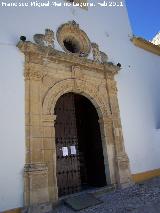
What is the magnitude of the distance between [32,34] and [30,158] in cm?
303

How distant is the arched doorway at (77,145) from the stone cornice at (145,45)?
3.35 m

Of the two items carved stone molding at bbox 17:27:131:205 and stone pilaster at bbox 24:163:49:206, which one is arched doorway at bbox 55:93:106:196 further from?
stone pilaster at bbox 24:163:49:206

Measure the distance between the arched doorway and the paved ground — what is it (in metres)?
0.68

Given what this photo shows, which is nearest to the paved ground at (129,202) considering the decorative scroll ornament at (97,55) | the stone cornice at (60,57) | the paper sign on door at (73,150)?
the paper sign on door at (73,150)

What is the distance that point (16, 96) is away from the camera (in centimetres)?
479

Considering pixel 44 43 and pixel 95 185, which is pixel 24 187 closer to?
pixel 95 185

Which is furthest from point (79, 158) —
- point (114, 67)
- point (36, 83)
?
point (114, 67)

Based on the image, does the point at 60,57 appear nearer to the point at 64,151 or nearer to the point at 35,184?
the point at 64,151

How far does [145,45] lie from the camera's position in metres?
8.60

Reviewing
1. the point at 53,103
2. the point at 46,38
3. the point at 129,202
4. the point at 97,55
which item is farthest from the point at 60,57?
the point at 129,202

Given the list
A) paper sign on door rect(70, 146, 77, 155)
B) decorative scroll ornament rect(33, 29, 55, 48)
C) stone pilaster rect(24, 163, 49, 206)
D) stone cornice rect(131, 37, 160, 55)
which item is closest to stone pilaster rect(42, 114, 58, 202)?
stone pilaster rect(24, 163, 49, 206)

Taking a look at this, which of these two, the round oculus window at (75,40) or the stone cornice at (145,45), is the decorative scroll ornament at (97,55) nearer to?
the round oculus window at (75,40)

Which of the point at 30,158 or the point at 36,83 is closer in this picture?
the point at 30,158

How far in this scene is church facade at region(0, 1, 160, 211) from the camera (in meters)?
4.57
